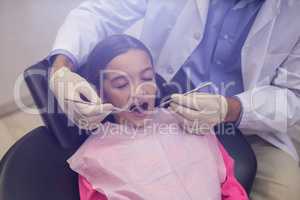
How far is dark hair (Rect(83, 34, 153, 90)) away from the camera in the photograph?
0.83m

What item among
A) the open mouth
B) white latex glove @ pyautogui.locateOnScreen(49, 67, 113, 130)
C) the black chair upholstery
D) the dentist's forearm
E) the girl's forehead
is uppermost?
the girl's forehead

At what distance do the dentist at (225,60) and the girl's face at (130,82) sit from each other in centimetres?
6

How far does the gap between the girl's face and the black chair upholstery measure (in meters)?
0.21

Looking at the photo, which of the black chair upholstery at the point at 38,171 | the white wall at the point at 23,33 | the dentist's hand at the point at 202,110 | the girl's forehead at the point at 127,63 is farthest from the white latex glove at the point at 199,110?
the white wall at the point at 23,33

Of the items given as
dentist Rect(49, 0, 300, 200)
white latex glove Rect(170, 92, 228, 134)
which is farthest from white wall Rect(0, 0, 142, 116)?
white latex glove Rect(170, 92, 228, 134)

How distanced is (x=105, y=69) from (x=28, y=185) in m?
0.32

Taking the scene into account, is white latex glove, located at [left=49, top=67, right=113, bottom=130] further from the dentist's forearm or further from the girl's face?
the dentist's forearm

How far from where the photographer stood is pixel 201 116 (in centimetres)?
87

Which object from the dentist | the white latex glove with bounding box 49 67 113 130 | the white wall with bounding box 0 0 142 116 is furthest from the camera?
the white wall with bounding box 0 0 142 116

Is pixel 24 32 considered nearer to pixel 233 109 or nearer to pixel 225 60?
pixel 225 60

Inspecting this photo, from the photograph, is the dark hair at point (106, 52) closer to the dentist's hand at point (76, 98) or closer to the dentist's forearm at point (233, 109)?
the dentist's hand at point (76, 98)

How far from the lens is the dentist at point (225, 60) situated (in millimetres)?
895

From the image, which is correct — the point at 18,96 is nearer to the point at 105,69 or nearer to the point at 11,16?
the point at 11,16

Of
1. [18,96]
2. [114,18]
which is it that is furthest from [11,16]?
[114,18]
